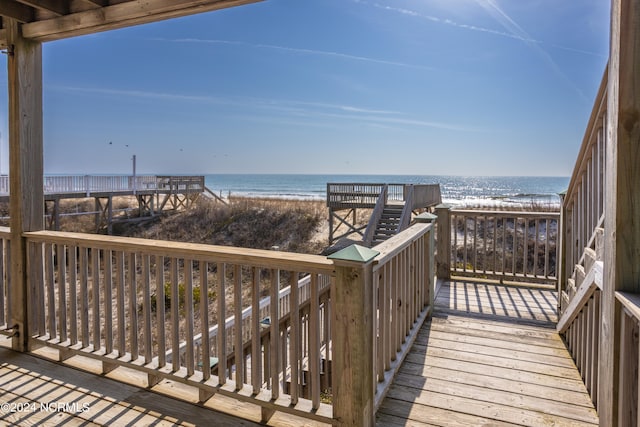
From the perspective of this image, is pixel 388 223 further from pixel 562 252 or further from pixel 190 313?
pixel 190 313

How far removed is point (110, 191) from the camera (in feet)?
54.9

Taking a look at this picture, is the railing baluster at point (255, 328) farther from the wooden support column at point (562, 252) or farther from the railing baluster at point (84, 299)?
the wooden support column at point (562, 252)

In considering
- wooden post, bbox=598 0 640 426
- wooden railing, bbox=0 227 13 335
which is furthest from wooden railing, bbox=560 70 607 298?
wooden railing, bbox=0 227 13 335

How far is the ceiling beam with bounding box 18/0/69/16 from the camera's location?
8.05 ft

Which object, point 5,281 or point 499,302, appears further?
point 499,302

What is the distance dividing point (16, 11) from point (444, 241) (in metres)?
4.73

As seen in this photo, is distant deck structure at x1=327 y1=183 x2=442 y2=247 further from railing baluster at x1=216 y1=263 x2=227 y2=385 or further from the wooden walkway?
railing baluster at x1=216 y1=263 x2=227 y2=385

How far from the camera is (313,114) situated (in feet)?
162

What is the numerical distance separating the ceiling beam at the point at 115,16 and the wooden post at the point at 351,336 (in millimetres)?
1762

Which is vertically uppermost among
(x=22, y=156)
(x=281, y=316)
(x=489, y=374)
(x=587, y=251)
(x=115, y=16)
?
(x=115, y=16)

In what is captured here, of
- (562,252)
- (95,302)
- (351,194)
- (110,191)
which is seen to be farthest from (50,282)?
(110,191)

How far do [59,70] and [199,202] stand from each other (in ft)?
124

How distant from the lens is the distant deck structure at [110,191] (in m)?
14.6

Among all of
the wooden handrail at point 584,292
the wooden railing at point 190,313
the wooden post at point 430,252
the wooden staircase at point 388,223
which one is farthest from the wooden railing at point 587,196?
the wooden staircase at point 388,223
